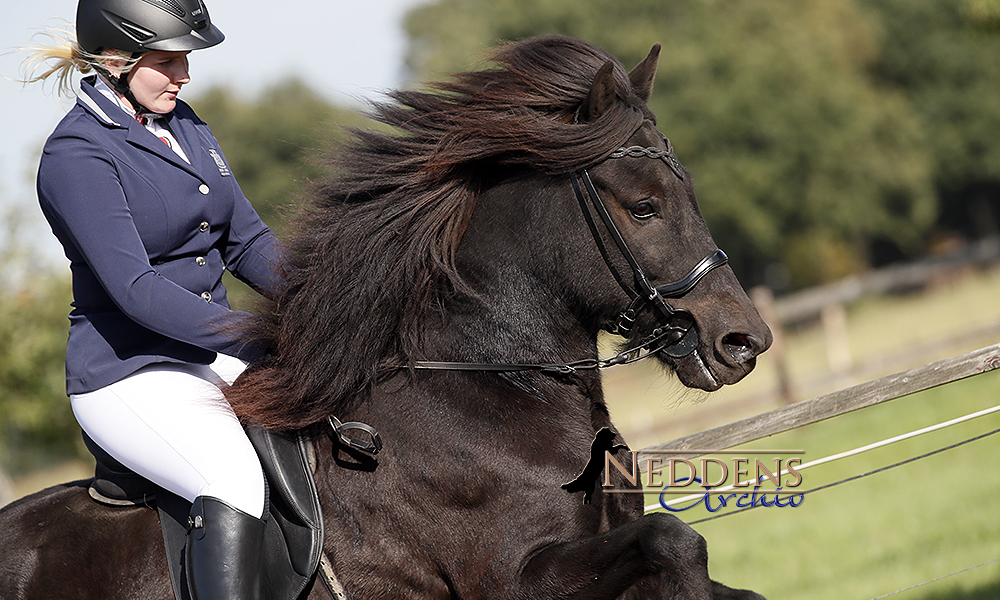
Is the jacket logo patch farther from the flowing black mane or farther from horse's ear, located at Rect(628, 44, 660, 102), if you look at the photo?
horse's ear, located at Rect(628, 44, 660, 102)

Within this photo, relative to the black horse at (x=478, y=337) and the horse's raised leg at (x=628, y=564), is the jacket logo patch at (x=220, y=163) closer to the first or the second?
the black horse at (x=478, y=337)

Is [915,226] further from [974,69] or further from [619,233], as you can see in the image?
[619,233]

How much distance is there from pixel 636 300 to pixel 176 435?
5.21ft

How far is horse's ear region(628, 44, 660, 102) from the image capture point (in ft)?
11.4

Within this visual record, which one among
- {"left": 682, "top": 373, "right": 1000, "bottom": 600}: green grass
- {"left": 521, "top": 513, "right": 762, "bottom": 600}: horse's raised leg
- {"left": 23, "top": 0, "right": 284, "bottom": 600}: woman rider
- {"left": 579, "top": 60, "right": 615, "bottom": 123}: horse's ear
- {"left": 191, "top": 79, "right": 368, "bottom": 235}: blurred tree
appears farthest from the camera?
{"left": 191, "top": 79, "right": 368, "bottom": 235}: blurred tree

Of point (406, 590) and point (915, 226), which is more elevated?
point (915, 226)

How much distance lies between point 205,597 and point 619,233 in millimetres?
1758

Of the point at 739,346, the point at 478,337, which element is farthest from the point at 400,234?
the point at 739,346

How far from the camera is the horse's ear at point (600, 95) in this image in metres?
3.13

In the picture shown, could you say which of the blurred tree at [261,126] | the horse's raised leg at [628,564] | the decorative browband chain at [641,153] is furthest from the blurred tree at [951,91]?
the horse's raised leg at [628,564]

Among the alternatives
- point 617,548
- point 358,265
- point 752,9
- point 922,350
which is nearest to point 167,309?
point 358,265

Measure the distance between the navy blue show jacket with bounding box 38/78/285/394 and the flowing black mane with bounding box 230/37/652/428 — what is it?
194 mm

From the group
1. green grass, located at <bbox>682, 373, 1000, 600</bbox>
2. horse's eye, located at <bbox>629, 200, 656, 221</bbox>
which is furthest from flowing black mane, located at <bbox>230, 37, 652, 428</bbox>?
green grass, located at <bbox>682, 373, 1000, 600</bbox>

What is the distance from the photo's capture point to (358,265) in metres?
3.23
